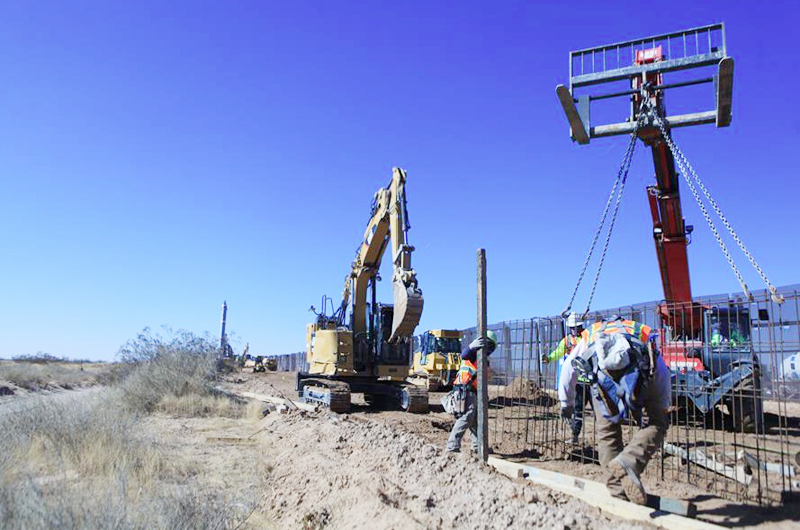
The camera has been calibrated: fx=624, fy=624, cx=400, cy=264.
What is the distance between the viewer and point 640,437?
486cm

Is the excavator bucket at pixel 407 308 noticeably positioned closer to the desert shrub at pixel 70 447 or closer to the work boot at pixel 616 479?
the desert shrub at pixel 70 447

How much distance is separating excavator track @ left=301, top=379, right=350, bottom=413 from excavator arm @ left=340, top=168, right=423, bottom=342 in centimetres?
152

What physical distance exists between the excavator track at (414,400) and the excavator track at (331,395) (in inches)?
51.5

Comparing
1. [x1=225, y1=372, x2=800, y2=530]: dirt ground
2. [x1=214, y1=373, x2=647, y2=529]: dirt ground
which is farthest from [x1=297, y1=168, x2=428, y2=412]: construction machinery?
[x1=214, y1=373, x2=647, y2=529]: dirt ground

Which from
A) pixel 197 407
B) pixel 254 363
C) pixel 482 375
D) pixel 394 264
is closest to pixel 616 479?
pixel 482 375

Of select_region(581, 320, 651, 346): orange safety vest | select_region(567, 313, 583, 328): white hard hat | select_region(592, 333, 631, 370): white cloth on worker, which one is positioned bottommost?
select_region(592, 333, 631, 370): white cloth on worker

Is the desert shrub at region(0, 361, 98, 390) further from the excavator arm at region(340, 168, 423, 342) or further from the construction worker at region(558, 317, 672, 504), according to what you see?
the construction worker at region(558, 317, 672, 504)

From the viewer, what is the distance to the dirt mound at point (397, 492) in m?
4.89

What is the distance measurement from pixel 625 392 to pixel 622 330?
52cm

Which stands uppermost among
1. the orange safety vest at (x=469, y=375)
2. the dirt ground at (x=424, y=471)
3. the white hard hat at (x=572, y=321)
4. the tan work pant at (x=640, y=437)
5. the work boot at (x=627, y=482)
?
the white hard hat at (x=572, y=321)

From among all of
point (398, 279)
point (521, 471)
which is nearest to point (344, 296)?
point (398, 279)

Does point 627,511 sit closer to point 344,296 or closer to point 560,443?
point 560,443

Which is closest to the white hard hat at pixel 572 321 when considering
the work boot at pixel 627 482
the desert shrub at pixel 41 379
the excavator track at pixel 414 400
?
the work boot at pixel 627 482

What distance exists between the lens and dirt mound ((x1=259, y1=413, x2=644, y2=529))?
16.0 feet
